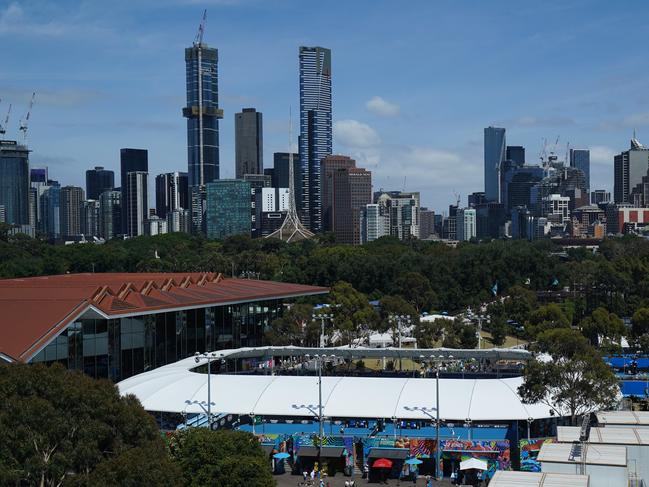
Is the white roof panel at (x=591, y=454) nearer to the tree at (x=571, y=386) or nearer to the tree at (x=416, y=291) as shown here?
the tree at (x=571, y=386)

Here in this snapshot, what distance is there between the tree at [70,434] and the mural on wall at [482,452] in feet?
48.2

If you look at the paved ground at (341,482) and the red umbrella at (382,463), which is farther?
the red umbrella at (382,463)

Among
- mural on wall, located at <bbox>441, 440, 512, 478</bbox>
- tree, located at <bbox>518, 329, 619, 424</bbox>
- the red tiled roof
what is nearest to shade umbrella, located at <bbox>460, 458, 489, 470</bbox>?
mural on wall, located at <bbox>441, 440, 512, 478</bbox>

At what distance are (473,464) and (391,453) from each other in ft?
11.8

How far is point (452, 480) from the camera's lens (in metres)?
40.1

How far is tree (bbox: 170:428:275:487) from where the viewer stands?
30.5 metres

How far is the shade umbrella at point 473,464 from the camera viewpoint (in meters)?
39.1

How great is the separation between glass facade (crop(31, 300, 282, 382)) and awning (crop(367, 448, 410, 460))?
1929cm

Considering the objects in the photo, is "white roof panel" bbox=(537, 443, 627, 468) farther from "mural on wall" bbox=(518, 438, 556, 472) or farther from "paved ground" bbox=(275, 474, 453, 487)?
"paved ground" bbox=(275, 474, 453, 487)

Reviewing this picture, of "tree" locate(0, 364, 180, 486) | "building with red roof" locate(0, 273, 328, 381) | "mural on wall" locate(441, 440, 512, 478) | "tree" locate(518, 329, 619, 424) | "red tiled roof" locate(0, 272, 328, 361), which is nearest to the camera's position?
"tree" locate(0, 364, 180, 486)

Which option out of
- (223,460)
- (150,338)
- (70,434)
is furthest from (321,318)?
(70,434)

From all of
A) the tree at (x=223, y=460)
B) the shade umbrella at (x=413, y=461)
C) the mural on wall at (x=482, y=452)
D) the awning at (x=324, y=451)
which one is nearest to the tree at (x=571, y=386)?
the mural on wall at (x=482, y=452)

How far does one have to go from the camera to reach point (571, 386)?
1666 inches

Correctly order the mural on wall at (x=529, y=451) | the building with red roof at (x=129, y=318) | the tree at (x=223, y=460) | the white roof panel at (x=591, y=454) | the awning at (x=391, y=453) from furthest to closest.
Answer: the building with red roof at (x=129, y=318) → the awning at (x=391, y=453) → the mural on wall at (x=529, y=451) → the tree at (x=223, y=460) → the white roof panel at (x=591, y=454)
